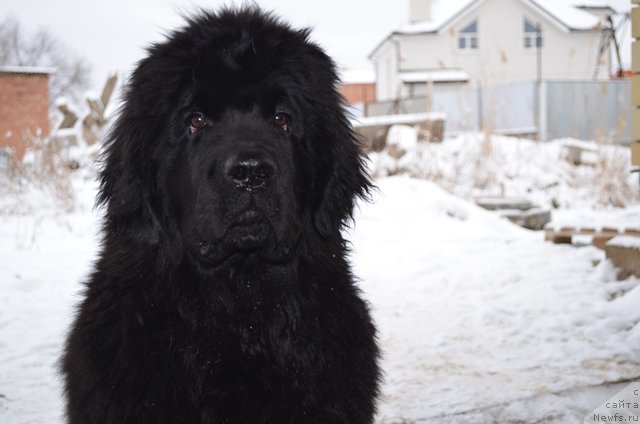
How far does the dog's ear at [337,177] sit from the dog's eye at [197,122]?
1.58 feet

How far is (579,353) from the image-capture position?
11.1 ft

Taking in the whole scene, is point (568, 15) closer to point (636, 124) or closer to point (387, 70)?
point (387, 70)

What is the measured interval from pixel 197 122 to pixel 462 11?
32.4 m

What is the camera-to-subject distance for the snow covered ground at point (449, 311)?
285cm

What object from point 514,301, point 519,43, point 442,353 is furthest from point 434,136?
point 519,43

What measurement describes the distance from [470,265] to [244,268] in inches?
144

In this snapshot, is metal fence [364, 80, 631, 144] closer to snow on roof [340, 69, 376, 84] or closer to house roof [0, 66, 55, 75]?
house roof [0, 66, 55, 75]

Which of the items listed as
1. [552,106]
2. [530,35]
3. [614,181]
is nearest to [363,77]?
[530,35]

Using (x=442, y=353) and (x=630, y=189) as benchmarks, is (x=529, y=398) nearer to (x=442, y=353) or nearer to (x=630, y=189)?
(x=442, y=353)

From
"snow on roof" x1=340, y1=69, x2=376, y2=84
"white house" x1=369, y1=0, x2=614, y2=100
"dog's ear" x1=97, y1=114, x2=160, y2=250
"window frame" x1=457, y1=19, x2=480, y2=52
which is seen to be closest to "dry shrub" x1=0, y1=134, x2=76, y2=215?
"dog's ear" x1=97, y1=114, x2=160, y2=250

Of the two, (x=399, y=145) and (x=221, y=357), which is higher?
(x=399, y=145)

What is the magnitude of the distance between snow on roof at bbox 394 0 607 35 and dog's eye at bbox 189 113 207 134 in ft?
101

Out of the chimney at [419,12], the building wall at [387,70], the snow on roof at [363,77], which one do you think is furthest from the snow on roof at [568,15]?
the snow on roof at [363,77]

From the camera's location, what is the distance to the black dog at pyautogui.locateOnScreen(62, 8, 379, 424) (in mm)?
1992
